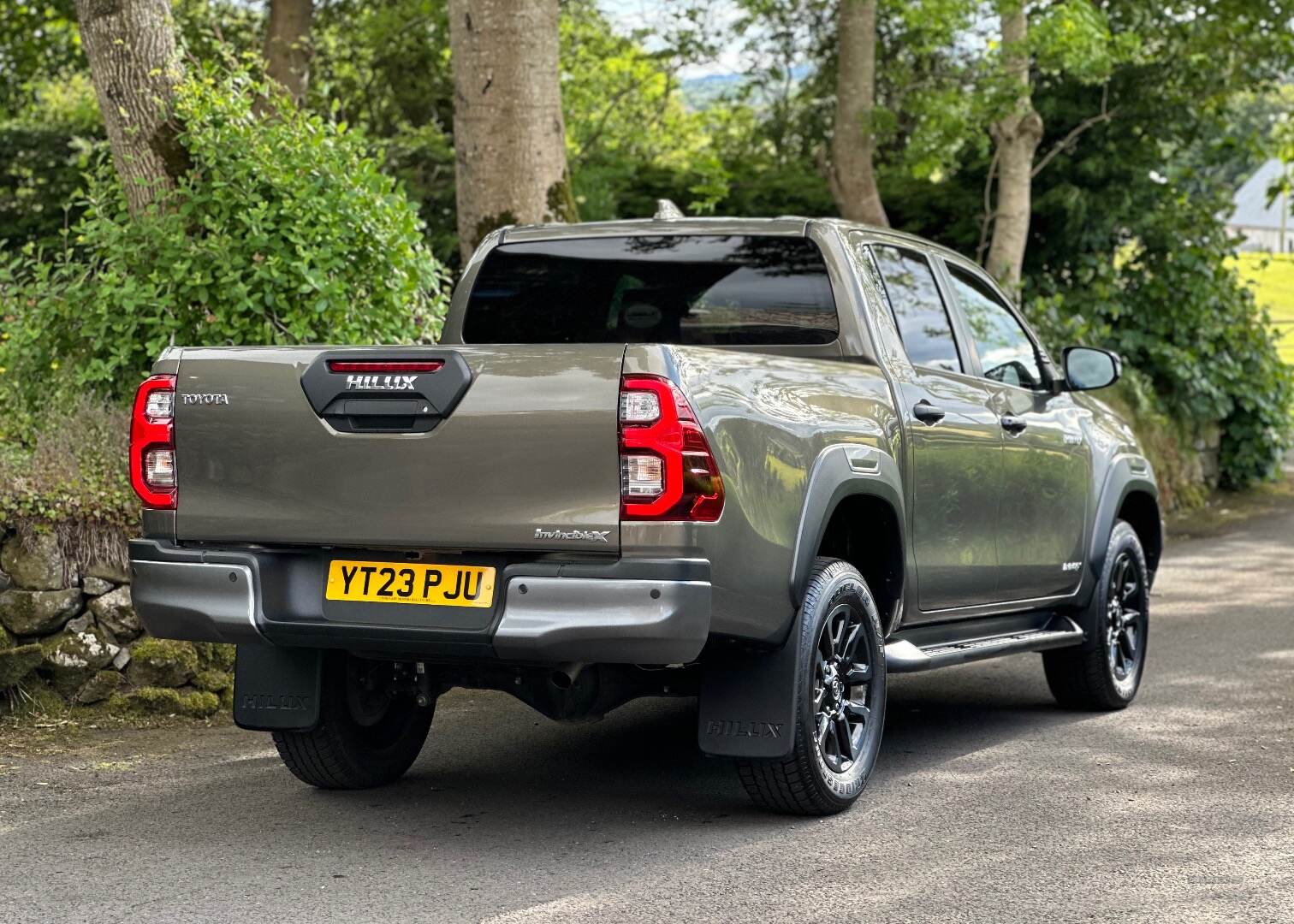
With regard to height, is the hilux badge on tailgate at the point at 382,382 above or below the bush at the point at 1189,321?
above

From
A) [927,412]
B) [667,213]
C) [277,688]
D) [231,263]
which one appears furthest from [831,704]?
[231,263]

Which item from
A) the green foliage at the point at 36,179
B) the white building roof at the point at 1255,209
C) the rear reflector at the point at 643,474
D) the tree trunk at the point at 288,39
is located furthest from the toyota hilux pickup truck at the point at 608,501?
the white building roof at the point at 1255,209

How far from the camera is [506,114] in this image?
32.7ft

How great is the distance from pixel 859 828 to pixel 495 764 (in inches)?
63.4

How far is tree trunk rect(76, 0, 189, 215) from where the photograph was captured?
8.97 m

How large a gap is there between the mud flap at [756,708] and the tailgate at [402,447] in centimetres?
75

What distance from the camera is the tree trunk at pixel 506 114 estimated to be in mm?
9906

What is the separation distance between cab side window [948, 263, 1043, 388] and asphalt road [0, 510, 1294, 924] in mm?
1465

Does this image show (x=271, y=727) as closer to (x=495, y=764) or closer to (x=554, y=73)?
(x=495, y=764)

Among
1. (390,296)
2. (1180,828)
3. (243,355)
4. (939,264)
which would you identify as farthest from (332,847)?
(390,296)

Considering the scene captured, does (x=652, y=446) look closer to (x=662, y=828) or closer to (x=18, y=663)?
(x=662, y=828)

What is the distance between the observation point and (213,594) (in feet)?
16.6

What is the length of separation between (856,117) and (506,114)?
6.19 m

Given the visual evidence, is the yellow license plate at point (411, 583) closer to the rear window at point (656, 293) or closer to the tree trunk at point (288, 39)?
the rear window at point (656, 293)
